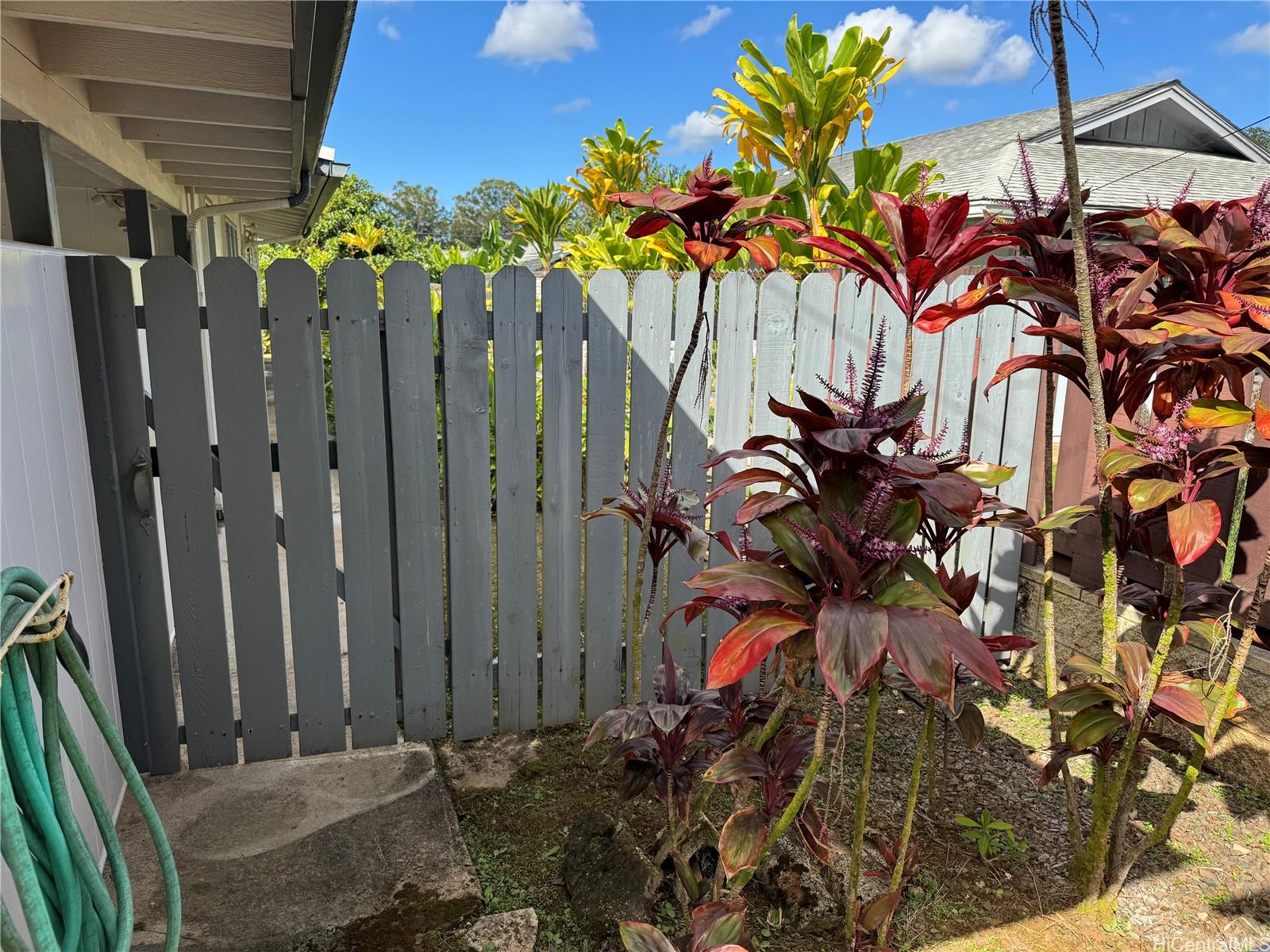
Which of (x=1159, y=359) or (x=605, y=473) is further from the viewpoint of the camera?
(x=605, y=473)

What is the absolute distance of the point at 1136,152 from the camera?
1127cm

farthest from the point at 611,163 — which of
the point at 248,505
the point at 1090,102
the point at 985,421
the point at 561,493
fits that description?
the point at 1090,102

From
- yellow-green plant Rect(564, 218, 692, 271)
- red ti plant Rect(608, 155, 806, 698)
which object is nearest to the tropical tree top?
red ti plant Rect(608, 155, 806, 698)

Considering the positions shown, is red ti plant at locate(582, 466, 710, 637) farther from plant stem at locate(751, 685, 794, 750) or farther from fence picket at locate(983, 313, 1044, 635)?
fence picket at locate(983, 313, 1044, 635)

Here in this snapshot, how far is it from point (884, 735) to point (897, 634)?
77.8 inches

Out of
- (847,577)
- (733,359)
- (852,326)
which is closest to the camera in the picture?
(847,577)

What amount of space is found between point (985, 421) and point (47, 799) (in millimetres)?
3478

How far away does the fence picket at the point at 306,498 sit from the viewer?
249 centimetres

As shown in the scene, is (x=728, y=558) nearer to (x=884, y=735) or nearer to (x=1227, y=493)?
(x=884, y=735)

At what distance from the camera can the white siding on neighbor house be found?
1624 millimetres

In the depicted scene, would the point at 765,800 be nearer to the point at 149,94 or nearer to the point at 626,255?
the point at 149,94

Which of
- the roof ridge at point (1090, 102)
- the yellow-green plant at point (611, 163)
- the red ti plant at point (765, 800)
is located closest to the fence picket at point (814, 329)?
Result: the red ti plant at point (765, 800)

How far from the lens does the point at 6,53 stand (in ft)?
6.91

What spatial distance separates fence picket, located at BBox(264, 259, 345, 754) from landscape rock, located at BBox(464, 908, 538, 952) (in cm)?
112
